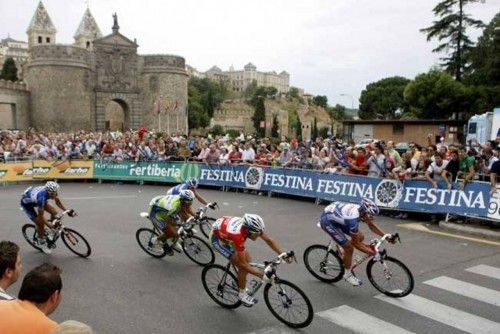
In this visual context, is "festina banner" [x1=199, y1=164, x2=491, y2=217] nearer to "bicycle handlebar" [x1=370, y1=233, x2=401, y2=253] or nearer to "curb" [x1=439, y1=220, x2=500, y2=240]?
"curb" [x1=439, y1=220, x2=500, y2=240]

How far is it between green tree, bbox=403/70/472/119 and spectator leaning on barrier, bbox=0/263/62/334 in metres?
48.0

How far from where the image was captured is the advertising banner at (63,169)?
22328 millimetres

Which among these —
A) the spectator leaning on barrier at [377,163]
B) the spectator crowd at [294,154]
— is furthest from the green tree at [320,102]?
the spectator leaning on barrier at [377,163]

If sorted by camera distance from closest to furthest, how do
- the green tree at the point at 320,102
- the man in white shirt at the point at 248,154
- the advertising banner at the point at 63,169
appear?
the man in white shirt at the point at 248,154 → the advertising banner at the point at 63,169 → the green tree at the point at 320,102

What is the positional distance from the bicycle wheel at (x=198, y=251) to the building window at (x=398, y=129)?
4095cm

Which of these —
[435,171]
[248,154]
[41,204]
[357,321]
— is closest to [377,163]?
[435,171]

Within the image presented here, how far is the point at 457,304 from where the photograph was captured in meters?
6.73

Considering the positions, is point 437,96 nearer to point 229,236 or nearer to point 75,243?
point 75,243

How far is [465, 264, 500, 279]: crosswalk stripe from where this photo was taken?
8094mm

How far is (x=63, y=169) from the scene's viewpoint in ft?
74.1

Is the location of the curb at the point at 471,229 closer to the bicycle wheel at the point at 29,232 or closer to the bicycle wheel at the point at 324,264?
the bicycle wheel at the point at 324,264

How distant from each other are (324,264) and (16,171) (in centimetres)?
1851

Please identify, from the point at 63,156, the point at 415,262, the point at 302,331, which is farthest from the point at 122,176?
the point at 302,331

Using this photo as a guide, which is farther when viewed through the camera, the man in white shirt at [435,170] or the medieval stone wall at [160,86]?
the medieval stone wall at [160,86]
